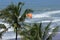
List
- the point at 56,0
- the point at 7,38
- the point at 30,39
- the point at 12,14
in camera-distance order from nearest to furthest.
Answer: the point at 30,39, the point at 12,14, the point at 7,38, the point at 56,0

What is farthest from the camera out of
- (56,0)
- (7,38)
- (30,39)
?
(56,0)

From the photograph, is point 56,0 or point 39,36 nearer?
point 39,36

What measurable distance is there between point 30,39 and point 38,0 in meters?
79.8

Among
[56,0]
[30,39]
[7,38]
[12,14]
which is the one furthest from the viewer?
[56,0]

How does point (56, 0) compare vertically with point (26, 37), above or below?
below

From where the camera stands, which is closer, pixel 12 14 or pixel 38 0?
pixel 12 14

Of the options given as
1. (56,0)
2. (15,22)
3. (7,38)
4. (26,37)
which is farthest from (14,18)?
(56,0)

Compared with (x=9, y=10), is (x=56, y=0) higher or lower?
lower

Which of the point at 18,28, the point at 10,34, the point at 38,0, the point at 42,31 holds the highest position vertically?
the point at 42,31

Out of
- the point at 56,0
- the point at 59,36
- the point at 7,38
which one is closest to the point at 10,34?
the point at 7,38

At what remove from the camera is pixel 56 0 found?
90.7 m

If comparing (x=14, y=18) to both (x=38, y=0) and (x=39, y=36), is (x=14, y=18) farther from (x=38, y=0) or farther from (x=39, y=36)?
(x=38, y=0)

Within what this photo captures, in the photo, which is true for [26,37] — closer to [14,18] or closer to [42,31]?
[42,31]

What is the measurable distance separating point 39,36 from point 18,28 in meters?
4.49
